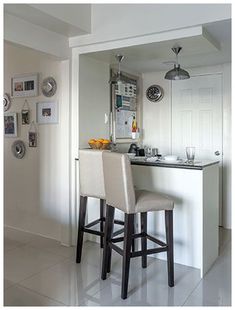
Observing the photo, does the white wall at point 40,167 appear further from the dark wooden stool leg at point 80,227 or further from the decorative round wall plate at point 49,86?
the dark wooden stool leg at point 80,227

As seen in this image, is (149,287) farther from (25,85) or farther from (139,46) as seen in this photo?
(25,85)

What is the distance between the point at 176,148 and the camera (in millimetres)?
4387

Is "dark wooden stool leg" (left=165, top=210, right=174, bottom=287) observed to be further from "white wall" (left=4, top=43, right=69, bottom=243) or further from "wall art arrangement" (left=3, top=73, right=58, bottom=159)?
"wall art arrangement" (left=3, top=73, right=58, bottom=159)

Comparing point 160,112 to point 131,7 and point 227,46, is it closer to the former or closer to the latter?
point 227,46

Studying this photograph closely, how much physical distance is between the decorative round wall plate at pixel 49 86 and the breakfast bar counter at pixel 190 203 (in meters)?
1.29

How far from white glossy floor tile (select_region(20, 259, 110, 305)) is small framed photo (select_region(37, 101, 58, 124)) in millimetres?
1603

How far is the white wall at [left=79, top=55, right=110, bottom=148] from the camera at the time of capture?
11.2 feet

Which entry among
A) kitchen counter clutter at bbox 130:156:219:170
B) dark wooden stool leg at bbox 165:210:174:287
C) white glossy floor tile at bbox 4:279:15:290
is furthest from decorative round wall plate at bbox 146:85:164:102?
white glossy floor tile at bbox 4:279:15:290

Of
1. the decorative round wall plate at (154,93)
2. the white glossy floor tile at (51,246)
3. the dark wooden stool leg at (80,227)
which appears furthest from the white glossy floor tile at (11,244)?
the decorative round wall plate at (154,93)

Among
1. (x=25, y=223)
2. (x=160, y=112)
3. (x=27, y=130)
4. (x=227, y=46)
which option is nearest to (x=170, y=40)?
(x=227, y=46)

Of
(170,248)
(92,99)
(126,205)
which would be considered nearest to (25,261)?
(126,205)

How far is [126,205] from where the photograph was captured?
7.62 feet

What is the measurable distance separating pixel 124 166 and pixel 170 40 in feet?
4.45

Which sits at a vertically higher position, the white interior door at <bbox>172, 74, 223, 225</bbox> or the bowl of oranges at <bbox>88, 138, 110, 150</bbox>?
the white interior door at <bbox>172, 74, 223, 225</bbox>
